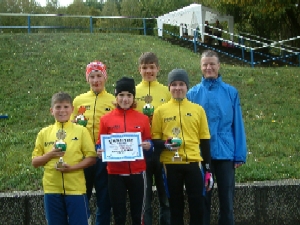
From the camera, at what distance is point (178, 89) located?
16.5 feet

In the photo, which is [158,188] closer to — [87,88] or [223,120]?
[223,120]

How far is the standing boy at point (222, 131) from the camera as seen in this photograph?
5.11 metres

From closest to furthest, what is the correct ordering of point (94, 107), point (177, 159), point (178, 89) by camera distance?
point (177, 159) → point (178, 89) → point (94, 107)

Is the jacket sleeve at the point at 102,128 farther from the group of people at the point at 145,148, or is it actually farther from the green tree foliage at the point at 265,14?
the green tree foliage at the point at 265,14

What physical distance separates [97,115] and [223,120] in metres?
1.33

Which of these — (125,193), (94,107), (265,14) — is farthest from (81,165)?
(265,14)

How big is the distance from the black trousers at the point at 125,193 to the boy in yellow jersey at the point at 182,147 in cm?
31

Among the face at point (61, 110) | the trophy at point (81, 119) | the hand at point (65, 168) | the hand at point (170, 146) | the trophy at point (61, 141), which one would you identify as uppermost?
the face at point (61, 110)

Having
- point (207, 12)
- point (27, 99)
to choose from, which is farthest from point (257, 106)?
point (207, 12)

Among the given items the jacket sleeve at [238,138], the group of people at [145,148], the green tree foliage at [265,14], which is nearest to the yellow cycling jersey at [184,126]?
the group of people at [145,148]

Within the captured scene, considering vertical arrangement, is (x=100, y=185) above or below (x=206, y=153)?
below

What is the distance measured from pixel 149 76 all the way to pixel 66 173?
1.42 meters

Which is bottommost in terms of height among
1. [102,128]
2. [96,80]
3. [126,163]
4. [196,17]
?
[126,163]

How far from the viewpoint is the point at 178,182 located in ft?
16.4
